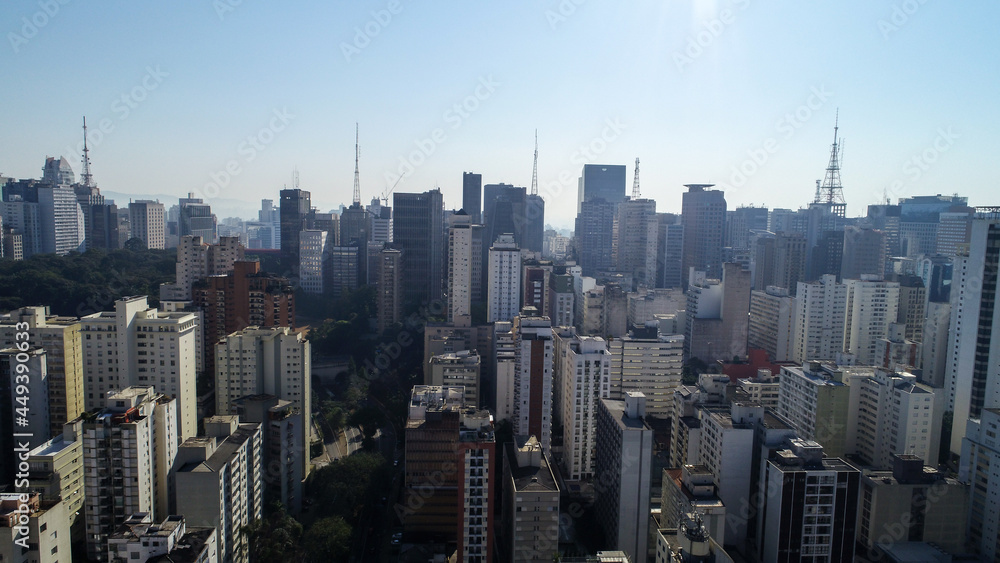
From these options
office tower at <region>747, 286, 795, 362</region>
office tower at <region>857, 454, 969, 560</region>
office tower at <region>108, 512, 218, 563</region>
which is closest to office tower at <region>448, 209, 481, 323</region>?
office tower at <region>747, 286, 795, 362</region>

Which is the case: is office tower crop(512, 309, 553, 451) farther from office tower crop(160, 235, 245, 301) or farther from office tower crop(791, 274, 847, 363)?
office tower crop(791, 274, 847, 363)

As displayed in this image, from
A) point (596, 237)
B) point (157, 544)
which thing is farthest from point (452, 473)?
point (596, 237)

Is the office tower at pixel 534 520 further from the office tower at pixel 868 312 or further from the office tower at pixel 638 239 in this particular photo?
the office tower at pixel 638 239

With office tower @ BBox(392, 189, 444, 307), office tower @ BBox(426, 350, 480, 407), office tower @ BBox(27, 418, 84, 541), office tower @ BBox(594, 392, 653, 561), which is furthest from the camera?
office tower @ BBox(392, 189, 444, 307)

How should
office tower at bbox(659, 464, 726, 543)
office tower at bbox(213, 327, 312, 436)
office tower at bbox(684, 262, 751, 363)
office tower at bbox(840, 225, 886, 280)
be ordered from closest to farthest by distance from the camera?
1. office tower at bbox(659, 464, 726, 543)
2. office tower at bbox(213, 327, 312, 436)
3. office tower at bbox(684, 262, 751, 363)
4. office tower at bbox(840, 225, 886, 280)

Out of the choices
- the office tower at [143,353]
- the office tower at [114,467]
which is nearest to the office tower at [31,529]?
the office tower at [114,467]

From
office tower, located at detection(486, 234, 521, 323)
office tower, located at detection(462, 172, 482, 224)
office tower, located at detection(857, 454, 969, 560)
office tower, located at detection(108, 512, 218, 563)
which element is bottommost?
office tower, located at detection(857, 454, 969, 560)
